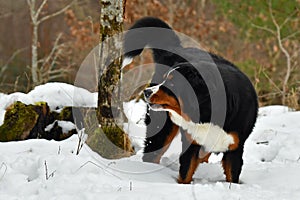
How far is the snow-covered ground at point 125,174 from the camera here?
2816mm

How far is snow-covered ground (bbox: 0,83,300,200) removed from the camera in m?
2.82

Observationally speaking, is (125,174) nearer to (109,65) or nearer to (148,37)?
(109,65)

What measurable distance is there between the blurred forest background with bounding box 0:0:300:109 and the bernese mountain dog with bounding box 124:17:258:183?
650 cm

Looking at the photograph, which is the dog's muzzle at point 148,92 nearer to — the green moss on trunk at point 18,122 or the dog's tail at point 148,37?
the dog's tail at point 148,37

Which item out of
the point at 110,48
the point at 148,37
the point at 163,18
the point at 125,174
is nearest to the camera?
the point at 125,174

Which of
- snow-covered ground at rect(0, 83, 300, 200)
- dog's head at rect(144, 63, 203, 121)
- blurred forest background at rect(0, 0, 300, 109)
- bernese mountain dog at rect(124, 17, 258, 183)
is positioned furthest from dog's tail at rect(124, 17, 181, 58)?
blurred forest background at rect(0, 0, 300, 109)

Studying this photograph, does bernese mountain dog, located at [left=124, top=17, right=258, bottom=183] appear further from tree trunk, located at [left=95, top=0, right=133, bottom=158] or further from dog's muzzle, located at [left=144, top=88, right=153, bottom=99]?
tree trunk, located at [left=95, top=0, right=133, bottom=158]

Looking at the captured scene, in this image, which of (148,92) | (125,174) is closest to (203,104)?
(148,92)

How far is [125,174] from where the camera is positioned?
10.8 ft

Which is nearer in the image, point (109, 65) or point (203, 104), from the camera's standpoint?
point (203, 104)

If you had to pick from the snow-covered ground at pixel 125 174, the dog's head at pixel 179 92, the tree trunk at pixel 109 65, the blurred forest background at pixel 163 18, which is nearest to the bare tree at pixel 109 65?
the tree trunk at pixel 109 65

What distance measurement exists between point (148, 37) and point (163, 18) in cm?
806

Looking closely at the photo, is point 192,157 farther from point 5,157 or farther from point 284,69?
point 284,69

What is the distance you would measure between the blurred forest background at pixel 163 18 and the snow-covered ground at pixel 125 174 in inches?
226
